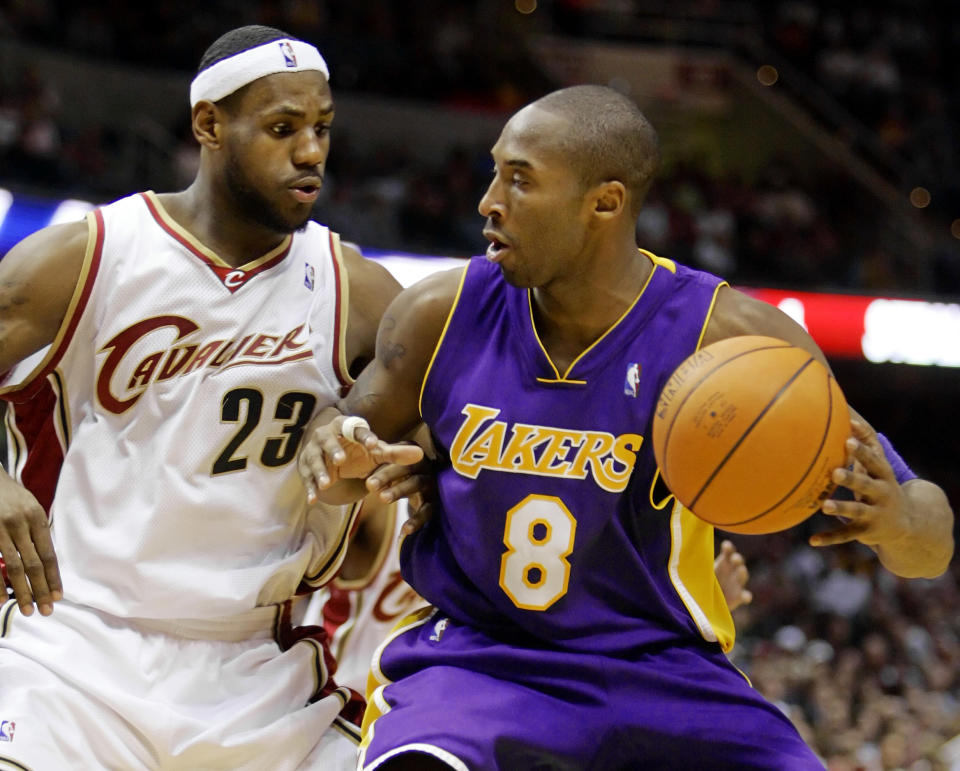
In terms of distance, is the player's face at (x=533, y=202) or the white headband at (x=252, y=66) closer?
the player's face at (x=533, y=202)

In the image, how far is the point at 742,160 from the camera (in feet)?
56.2

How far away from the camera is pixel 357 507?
3.36 metres

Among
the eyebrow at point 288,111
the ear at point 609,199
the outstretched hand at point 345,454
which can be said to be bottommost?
the outstretched hand at point 345,454

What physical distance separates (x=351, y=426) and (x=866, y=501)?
1.09 m

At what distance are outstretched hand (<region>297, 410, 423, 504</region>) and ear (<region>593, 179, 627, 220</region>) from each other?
69 centimetres

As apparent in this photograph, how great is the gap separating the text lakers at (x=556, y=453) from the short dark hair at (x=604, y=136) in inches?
22.3

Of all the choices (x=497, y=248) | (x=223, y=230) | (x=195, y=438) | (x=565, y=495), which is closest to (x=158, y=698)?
(x=195, y=438)

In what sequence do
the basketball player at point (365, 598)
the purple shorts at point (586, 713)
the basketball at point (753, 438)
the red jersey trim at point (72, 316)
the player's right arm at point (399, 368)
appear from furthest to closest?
the basketball player at point (365, 598) → the red jersey trim at point (72, 316) → the player's right arm at point (399, 368) → the purple shorts at point (586, 713) → the basketball at point (753, 438)

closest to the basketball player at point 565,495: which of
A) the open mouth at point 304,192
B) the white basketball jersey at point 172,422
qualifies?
the white basketball jersey at point 172,422

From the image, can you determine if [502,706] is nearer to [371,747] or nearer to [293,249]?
[371,747]

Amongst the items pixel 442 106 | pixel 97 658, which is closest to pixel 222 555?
pixel 97 658

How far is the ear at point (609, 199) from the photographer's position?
113 inches

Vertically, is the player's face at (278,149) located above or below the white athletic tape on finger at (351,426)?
above

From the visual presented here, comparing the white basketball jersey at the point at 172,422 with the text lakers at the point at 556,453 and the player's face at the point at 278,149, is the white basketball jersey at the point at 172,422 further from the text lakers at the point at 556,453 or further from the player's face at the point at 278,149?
the text lakers at the point at 556,453
